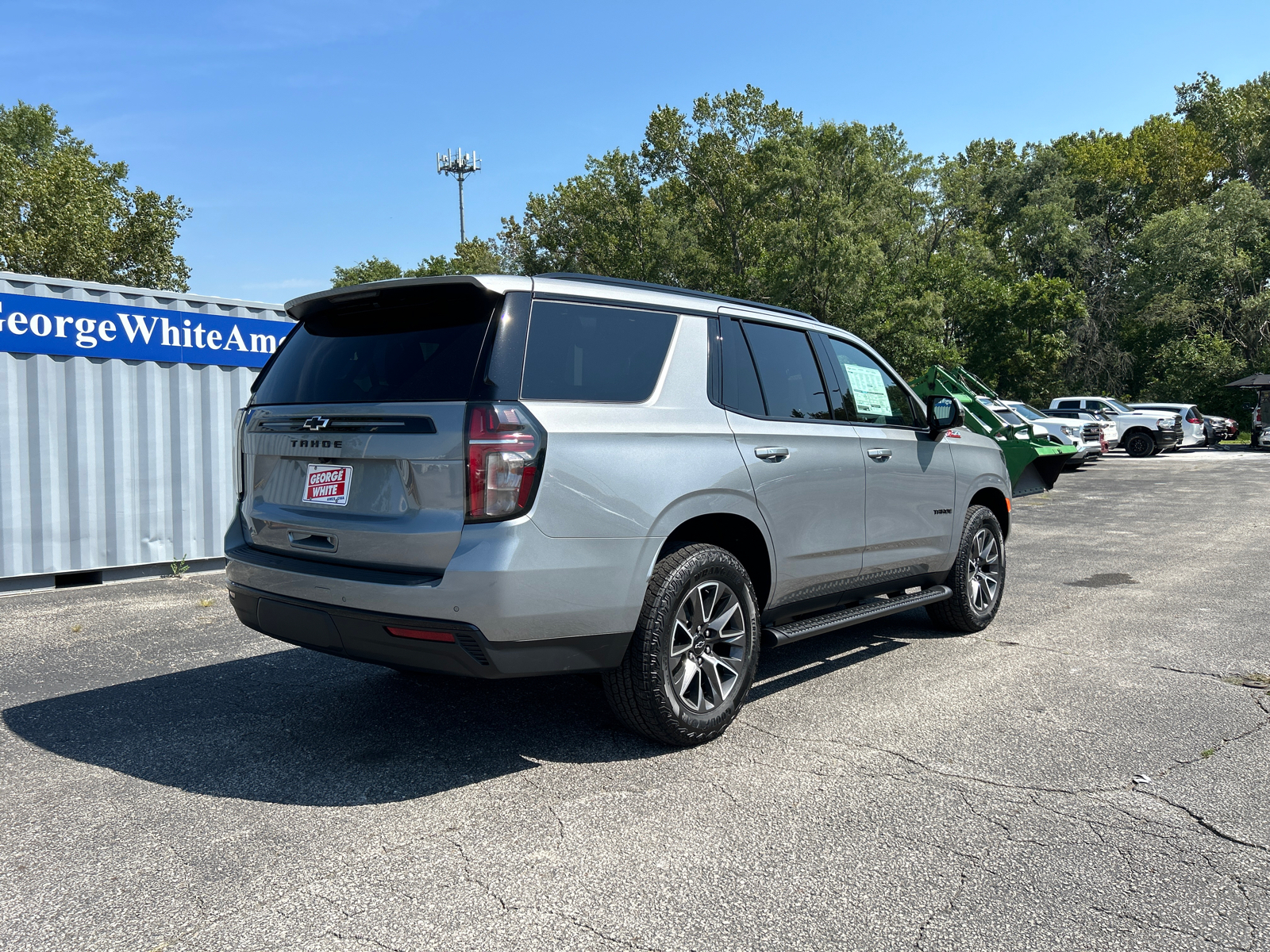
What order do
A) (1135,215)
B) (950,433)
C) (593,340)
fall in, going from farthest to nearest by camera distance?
(1135,215) → (950,433) → (593,340)

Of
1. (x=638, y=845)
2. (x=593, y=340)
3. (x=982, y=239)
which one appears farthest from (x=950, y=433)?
(x=982, y=239)

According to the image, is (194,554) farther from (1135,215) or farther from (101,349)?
(1135,215)

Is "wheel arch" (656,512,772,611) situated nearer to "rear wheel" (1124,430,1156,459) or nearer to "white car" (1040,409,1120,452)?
"white car" (1040,409,1120,452)

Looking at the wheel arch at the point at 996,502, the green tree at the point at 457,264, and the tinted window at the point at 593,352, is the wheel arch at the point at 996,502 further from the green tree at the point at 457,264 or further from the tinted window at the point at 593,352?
the green tree at the point at 457,264

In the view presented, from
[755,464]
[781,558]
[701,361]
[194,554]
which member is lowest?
[194,554]

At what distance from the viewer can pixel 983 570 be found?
6.50 metres

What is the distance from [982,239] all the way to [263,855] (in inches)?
1935

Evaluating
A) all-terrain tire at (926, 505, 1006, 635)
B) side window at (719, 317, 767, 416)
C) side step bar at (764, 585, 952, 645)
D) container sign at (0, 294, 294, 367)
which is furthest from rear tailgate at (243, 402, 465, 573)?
container sign at (0, 294, 294, 367)

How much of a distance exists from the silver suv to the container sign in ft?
15.9

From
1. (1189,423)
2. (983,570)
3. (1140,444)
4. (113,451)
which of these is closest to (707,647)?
(983,570)

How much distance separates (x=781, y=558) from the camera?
4551 millimetres

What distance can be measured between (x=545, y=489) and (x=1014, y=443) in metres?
13.5

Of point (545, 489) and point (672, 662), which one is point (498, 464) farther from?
point (672, 662)

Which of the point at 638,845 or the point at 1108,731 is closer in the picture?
the point at 638,845
